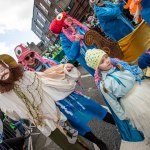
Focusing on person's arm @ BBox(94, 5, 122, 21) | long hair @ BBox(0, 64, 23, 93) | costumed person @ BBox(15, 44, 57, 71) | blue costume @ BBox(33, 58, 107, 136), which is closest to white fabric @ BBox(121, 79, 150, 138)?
blue costume @ BBox(33, 58, 107, 136)

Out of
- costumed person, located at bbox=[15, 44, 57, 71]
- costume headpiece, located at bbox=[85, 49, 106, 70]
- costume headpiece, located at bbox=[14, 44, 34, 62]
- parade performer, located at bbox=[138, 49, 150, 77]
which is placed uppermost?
costume headpiece, located at bbox=[14, 44, 34, 62]

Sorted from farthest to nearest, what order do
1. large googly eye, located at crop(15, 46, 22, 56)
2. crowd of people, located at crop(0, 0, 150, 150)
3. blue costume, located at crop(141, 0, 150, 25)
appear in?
large googly eye, located at crop(15, 46, 22, 56) < blue costume, located at crop(141, 0, 150, 25) < crowd of people, located at crop(0, 0, 150, 150)

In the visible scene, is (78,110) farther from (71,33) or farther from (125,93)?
(71,33)

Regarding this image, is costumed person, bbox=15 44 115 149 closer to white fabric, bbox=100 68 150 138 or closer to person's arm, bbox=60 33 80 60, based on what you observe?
white fabric, bbox=100 68 150 138

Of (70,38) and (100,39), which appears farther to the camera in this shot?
(70,38)

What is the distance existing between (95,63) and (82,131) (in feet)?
3.62

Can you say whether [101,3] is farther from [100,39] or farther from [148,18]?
[148,18]

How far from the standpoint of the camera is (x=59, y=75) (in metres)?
3.61

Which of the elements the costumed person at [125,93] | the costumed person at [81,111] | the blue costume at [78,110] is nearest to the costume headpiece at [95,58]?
the costumed person at [125,93]

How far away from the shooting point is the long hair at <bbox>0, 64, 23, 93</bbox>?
133 inches

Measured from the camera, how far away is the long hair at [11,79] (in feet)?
11.1

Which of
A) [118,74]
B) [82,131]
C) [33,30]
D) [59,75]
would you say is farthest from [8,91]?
[33,30]

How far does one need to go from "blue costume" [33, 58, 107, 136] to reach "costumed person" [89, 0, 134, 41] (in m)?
1.82

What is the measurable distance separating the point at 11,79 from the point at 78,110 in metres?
0.94
